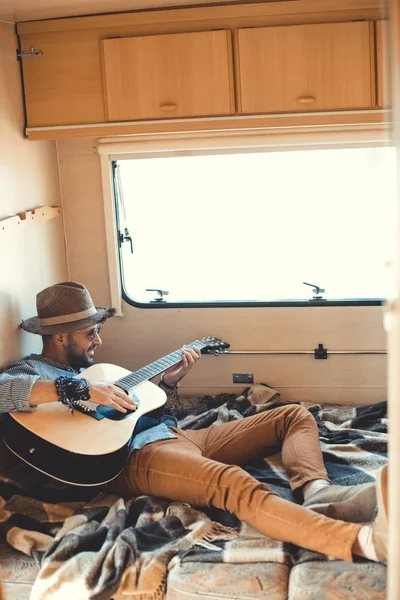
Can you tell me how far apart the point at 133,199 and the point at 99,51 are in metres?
0.76

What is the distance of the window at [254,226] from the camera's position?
340 centimetres

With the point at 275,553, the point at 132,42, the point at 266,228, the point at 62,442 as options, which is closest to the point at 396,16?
the point at 275,553

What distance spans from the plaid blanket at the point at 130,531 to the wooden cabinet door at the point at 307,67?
135cm

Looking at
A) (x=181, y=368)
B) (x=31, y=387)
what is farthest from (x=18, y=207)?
(x=181, y=368)

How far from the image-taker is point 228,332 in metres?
3.53

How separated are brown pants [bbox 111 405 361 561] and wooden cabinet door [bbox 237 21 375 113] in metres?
1.23

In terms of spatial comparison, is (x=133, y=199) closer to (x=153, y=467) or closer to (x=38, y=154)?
(x=38, y=154)

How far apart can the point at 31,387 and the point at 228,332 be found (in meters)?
1.18

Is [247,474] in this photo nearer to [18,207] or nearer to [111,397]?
[111,397]

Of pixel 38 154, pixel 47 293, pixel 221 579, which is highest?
pixel 38 154

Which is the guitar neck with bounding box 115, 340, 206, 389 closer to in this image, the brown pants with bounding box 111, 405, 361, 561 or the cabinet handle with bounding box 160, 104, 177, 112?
the brown pants with bounding box 111, 405, 361, 561

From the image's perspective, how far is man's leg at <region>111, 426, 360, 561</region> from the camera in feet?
7.11

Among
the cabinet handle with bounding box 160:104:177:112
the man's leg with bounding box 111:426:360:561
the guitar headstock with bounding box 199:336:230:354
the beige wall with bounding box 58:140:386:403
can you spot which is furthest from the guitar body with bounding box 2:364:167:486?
the cabinet handle with bounding box 160:104:177:112

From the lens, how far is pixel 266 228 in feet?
11.5
